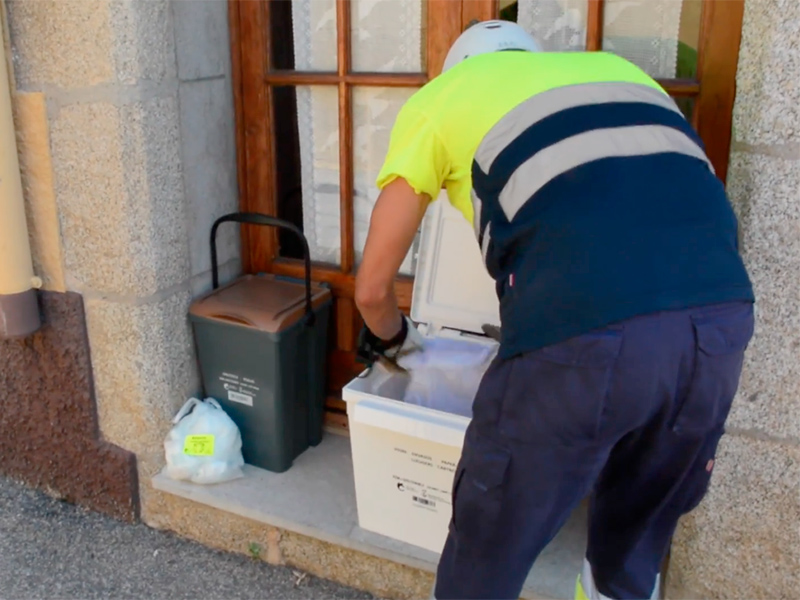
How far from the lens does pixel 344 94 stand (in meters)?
Result: 2.62

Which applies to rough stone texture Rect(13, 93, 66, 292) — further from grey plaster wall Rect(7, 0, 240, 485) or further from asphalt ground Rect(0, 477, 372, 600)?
asphalt ground Rect(0, 477, 372, 600)

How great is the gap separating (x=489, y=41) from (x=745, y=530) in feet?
4.38

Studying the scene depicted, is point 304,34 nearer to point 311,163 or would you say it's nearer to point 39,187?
point 311,163

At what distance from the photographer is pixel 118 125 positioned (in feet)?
7.80

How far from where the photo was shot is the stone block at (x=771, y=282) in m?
1.80

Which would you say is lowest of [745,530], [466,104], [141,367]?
[745,530]

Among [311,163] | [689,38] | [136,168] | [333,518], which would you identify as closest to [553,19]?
[689,38]

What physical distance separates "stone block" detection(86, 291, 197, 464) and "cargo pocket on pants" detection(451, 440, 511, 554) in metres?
1.32

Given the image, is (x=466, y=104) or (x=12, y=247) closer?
(x=466, y=104)

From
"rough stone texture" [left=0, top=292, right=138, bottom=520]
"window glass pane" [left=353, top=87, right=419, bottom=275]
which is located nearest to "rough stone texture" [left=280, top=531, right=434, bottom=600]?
"rough stone texture" [left=0, top=292, right=138, bottom=520]

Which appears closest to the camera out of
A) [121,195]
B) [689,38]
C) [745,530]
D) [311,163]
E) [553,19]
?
[745,530]

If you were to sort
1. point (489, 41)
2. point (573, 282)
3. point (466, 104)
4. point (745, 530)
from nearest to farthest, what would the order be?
point (573, 282) < point (466, 104) < point (489, 41) < point (745, 530)

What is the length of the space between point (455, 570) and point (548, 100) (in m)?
0.95

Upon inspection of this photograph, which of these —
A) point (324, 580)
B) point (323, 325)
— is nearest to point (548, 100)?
point (323, 325)
